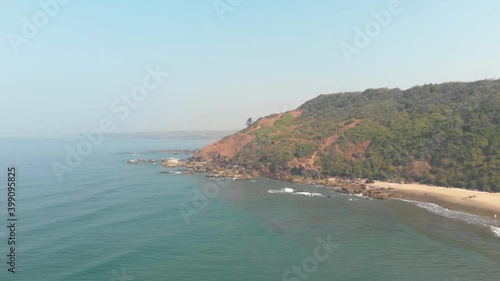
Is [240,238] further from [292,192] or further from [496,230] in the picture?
[496,230]

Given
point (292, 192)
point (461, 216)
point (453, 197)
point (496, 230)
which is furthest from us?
point (292, 192)

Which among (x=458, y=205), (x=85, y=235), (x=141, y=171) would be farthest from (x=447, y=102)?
(x=85, y=235)

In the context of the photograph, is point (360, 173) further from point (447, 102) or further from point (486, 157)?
point (447, 102)

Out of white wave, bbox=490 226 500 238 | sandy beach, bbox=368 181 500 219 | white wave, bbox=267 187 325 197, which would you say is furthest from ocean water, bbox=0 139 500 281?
sandy beach, bbox=368 181 500 219

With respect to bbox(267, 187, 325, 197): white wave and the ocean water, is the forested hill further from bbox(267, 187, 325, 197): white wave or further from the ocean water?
the ocean water

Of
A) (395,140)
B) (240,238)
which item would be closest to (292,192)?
(240,238)

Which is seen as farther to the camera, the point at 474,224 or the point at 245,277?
the point at 474,224
